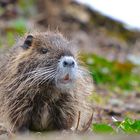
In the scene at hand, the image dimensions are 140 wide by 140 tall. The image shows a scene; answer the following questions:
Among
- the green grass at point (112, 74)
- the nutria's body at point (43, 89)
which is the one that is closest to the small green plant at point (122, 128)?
the nutria's body at point (43, 89)

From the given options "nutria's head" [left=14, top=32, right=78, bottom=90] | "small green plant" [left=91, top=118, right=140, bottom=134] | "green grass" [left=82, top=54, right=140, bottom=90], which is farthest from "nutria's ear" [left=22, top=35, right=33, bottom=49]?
"green grass" [left=82, top=54, right=140, bottom=90]

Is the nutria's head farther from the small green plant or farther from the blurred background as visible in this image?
the blurred background

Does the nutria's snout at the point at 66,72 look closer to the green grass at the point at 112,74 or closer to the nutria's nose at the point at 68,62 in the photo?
the nutria's nose at the point at 68,62

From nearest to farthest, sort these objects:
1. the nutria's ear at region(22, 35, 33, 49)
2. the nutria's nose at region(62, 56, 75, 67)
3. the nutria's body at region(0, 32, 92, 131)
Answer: the nutria's nose at region(62, 56, 75, 67) → the nutria's body at region(0, 32, 92, 131) → the nutria's ear at region(22, 35, 33, 49)

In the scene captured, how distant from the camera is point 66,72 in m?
6.21

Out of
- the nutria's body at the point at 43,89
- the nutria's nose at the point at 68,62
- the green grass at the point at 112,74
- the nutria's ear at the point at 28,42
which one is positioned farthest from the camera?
the green grass at the point at 112,74

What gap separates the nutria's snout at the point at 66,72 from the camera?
6164 millimetres

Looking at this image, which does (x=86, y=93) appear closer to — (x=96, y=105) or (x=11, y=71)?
(x=11, y=71)

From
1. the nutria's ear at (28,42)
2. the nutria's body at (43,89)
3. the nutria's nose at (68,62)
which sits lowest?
the nutria's body at (43,89)

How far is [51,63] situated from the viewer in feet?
20.9

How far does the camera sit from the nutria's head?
624 centimetres

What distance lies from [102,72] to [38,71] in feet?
16.6

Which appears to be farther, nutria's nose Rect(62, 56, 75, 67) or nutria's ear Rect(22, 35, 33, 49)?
nutria's ear Rect(22, 35, 33, 49)

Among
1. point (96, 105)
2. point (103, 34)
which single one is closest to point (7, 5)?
point (103, 34)
